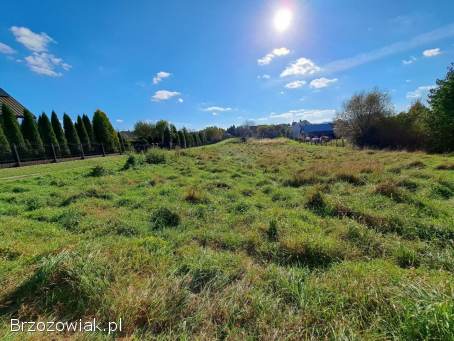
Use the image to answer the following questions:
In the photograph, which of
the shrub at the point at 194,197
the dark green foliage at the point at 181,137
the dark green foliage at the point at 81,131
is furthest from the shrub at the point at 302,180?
the dark green foliage at the point at 181,137

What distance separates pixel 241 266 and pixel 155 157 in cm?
1227

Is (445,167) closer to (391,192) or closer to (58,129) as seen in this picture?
(391,192)

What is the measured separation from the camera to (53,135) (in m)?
19.9

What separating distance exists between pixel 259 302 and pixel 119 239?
2704 millimetres

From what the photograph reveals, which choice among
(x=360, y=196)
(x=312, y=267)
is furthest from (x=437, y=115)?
(x=312, y=267)

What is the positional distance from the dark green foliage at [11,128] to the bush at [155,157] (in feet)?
34.5


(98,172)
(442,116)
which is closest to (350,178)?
(98,172)

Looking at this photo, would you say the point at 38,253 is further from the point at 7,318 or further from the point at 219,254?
the point at 219,254

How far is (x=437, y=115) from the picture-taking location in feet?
60.6

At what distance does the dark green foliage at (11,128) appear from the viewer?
55.4ft

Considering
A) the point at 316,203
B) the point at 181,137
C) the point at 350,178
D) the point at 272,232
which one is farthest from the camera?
the point at 181,137

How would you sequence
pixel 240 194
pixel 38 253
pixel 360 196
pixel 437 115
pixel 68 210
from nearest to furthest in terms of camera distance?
pixel 38 253 → pixel 68 210 → pixel 360 196 → pixel 240 194 → pixel 437 115

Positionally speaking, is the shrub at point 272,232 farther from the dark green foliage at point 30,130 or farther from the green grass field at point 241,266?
the dark green foliage at point 30,130

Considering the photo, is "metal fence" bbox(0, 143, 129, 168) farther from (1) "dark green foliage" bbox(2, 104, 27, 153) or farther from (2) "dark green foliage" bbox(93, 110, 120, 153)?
(2) "dark green foliage" bbox(93, 110, 120, 153)
